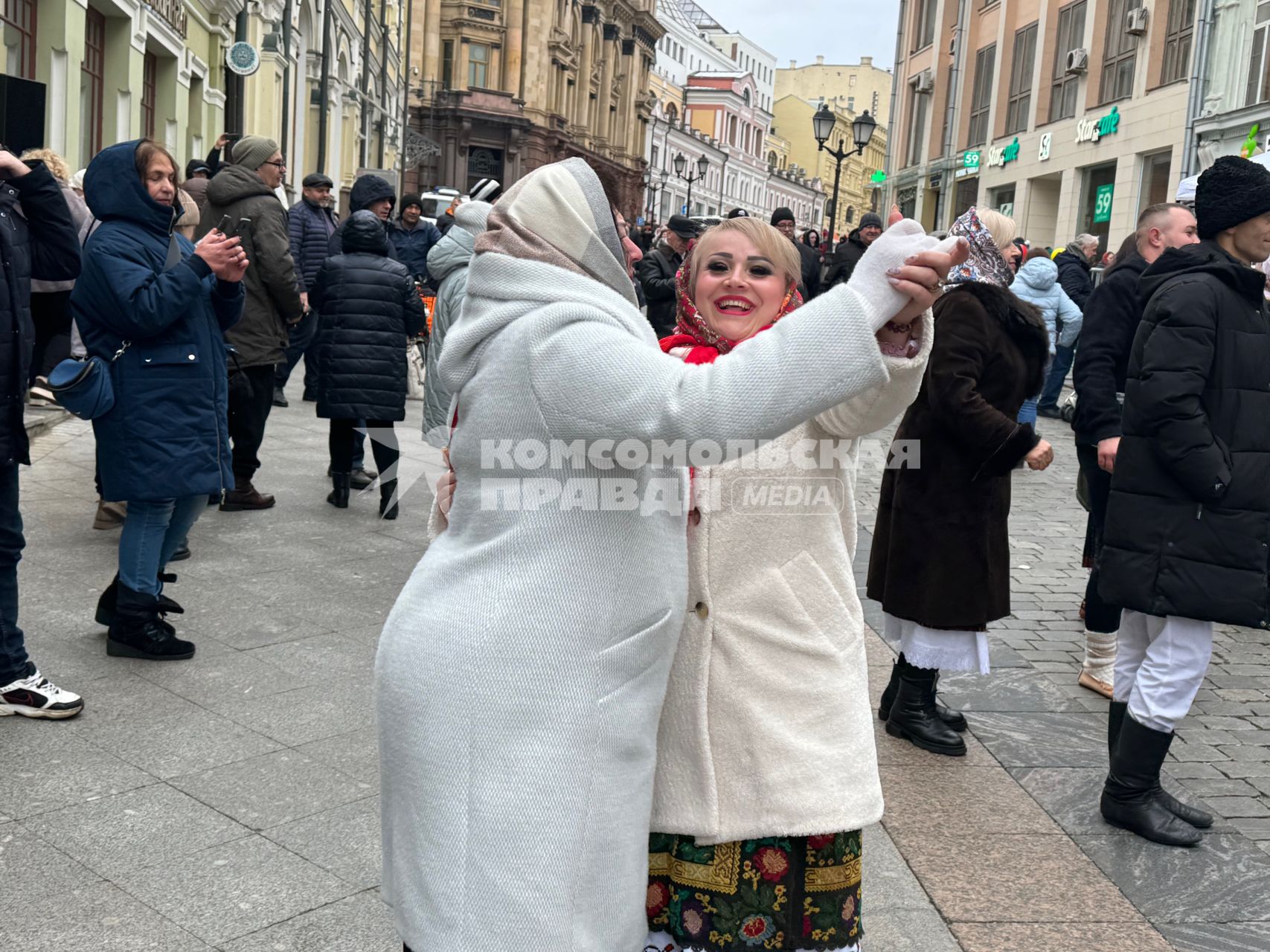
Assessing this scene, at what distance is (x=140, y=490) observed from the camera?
5.16 meters

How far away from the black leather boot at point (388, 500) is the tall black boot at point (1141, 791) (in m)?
5.16

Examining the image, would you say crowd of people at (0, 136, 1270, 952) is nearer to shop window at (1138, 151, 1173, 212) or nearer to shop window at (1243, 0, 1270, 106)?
shop window at (1243, 0, 1270, 106)

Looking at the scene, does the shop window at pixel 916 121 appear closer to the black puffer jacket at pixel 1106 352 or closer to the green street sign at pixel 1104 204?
the green street sign at pixel 1104 204

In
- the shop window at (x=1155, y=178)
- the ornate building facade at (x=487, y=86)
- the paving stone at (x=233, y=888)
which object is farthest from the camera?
the ornate building facade at (x=487, y=86)

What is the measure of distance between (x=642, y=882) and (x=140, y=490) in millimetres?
3645

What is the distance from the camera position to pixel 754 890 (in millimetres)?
2357

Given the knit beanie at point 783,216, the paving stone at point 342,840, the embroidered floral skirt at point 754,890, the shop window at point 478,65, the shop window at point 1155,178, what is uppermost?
the shop window at point 478,65

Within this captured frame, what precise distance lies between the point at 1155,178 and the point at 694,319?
81.3 ft

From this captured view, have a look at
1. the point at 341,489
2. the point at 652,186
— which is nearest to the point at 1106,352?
the point at 341,489

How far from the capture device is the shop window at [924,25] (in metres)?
37.8

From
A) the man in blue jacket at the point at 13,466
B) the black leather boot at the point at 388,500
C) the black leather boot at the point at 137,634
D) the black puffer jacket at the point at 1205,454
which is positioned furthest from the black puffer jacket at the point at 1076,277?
the man in blue jacket at the point at 13,466

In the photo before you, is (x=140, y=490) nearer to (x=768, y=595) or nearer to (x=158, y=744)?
(x=158, y=744)

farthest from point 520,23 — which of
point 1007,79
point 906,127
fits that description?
point 1007,79

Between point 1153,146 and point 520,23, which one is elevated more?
point 520,23
